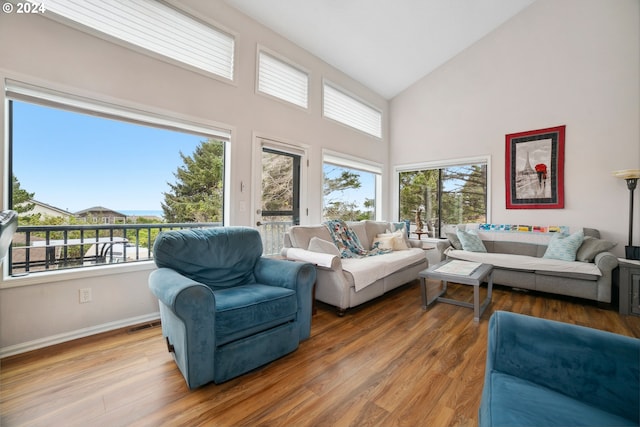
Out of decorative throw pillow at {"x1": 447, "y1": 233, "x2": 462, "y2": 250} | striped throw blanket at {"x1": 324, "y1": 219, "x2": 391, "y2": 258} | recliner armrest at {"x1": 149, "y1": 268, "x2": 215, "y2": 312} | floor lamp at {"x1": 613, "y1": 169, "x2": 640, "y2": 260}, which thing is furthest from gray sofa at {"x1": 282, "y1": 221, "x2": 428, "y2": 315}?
floor lamp at {"x1": 613, "y1": 169, "x2": 640, "y2": 260}

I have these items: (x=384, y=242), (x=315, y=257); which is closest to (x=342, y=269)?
(x=315, y=257)

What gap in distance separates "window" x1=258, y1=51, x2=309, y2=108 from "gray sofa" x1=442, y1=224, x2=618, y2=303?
311 centimetres

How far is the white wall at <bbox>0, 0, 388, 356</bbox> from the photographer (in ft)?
6.36

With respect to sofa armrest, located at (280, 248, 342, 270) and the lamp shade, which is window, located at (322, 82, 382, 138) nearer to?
sofa armrest, located at (280, 248, 342, 270)

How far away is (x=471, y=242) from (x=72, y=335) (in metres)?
4.58

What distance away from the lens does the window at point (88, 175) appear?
7.15 ft

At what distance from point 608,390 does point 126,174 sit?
13.8ft

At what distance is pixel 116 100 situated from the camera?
7.48 feet

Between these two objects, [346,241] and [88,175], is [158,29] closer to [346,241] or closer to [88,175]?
[88,175]

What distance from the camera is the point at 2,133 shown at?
6.22 feet

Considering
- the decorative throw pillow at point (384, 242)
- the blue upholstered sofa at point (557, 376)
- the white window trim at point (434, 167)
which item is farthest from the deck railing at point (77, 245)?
the white window trim at point (434, 167)

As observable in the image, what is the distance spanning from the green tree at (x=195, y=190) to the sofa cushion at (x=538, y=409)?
3.75 metres

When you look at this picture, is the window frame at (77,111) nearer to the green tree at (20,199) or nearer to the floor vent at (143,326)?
the green tree at (20,199)

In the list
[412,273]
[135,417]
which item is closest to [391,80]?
[412,273]
